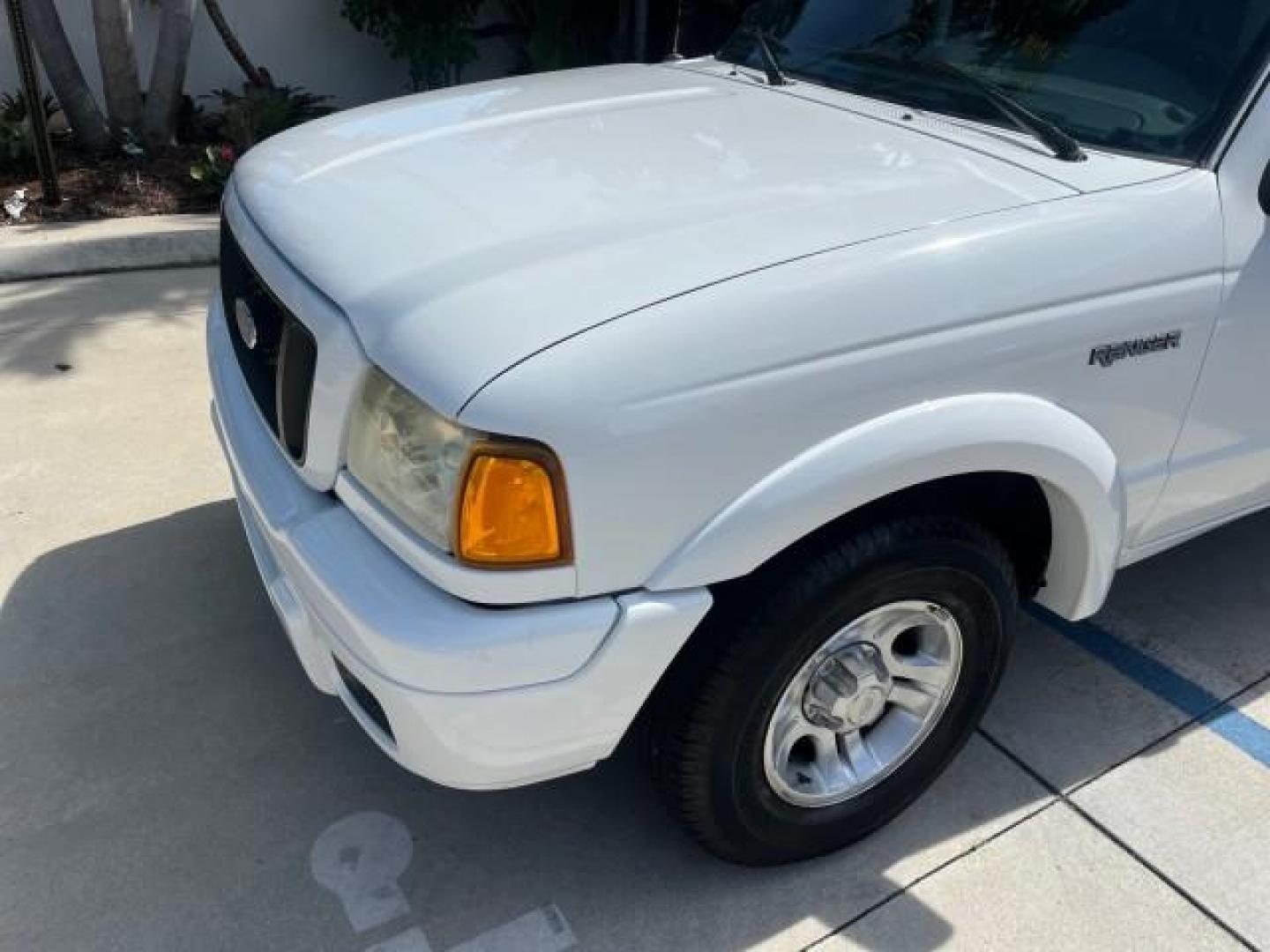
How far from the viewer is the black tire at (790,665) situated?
2.03 meters

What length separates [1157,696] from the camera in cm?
297

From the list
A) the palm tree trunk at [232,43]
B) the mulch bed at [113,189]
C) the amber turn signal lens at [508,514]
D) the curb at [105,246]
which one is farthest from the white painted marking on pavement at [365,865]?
the palm tree trunk at [232,43]

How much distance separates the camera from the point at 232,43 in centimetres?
682

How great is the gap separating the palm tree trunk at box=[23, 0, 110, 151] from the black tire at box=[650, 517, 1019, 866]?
216 inches

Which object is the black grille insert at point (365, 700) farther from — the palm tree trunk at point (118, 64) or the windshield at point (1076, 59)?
the palm tree trunk at point (118, 64)

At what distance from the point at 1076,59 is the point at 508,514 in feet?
5.77

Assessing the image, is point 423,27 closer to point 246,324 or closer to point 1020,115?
point 246,324

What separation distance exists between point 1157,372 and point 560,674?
132 centimetres

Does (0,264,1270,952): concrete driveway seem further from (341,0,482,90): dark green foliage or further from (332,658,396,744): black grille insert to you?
(341,0,482,90): dark green foliage

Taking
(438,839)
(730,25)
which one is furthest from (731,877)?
(730,25)

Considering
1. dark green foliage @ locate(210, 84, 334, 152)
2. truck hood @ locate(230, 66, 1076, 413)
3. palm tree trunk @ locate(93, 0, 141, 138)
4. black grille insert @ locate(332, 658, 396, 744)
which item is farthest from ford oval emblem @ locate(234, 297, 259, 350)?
palm tree trunk @ locate(93, 0, 141, 138)

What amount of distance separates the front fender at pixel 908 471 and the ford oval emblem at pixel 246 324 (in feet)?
3.52

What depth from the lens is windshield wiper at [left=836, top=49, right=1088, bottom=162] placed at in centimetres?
237

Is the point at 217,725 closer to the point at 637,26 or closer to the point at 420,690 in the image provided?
the point at 420,690
